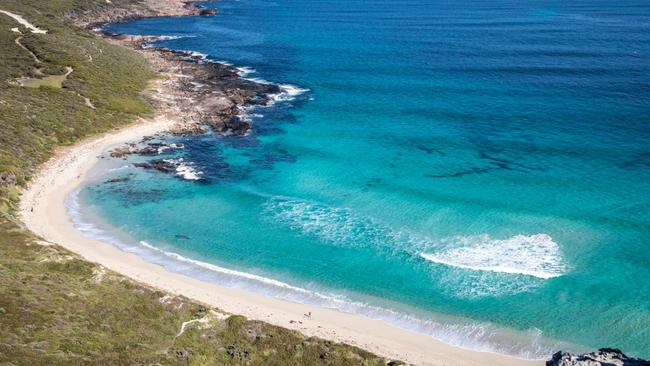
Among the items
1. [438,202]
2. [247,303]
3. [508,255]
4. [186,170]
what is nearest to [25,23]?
[186,170]

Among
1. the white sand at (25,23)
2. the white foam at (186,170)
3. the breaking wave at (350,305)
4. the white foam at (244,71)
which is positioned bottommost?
the breaking wave at (350,305)

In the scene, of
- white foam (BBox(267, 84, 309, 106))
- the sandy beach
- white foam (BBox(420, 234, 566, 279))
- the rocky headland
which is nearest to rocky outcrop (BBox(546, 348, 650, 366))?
the sandy beach

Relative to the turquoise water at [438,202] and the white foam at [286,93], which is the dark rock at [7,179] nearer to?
the turquoise water at [438,202]

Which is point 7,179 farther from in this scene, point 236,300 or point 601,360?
point 601,360

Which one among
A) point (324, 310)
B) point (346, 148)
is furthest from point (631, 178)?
point (324, 310)

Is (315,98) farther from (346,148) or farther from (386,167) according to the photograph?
(386,167)

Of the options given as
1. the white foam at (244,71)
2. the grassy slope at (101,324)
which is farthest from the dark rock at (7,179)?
the white foam at (244,71)
